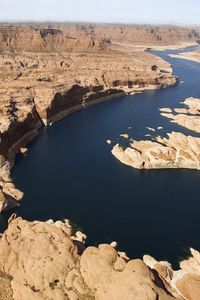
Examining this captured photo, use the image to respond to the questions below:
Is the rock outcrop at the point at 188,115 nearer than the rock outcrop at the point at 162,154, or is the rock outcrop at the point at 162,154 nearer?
the rock outcrop at the point at 162,154

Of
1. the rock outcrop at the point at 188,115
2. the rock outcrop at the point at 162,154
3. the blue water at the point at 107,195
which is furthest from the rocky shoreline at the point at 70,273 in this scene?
the rock outcrop at the point at 188,115

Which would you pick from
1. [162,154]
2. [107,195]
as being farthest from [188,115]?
[107,195]

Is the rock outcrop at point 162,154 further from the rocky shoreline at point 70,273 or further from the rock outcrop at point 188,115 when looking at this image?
the rocky shoreline at point 70,273

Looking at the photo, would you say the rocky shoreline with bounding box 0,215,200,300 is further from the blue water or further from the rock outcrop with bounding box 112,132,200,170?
the rock outcrop with bounding box 112,132,200,170

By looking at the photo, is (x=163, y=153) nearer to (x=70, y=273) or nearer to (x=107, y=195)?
(x=107, y=195)

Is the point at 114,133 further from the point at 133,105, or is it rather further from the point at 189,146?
the point at 133,105

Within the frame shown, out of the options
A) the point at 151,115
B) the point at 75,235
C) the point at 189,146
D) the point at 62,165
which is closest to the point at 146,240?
the point at 75,235
